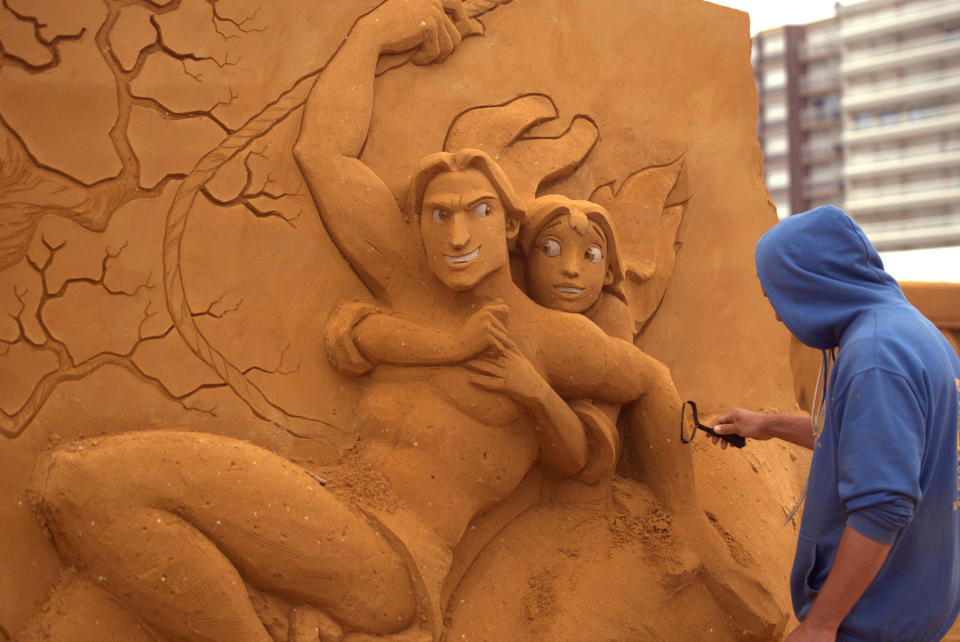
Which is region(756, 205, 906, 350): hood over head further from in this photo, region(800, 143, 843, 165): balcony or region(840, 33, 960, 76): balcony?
region(840, 33, 960, 76): balcony

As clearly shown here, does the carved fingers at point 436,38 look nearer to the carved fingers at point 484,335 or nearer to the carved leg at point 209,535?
the carved fingers at point 484,335

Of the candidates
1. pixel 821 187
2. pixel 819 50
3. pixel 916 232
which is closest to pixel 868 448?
pixel 916 232

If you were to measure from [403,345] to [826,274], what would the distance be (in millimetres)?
1029

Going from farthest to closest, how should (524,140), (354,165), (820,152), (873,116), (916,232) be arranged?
(820,152) → (873,116) → (916,232) → (524,140) → (354,165)

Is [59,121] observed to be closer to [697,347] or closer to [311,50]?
[311,50]

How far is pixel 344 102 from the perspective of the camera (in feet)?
8.46

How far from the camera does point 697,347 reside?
328 centimetres

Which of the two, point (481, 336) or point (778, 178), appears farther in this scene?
point (778, 178)

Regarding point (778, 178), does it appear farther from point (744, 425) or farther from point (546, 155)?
point (744, 425)

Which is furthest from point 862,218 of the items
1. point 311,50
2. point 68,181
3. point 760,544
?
point 68,181

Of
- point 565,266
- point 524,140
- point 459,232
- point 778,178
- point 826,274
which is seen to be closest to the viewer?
point 826,274

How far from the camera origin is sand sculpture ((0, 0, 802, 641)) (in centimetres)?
216

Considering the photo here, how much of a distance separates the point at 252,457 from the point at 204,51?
1040mm

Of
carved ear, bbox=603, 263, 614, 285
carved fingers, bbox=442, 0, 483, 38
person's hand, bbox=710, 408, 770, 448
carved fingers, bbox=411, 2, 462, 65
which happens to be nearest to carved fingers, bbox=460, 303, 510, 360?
carved ear, bbox=603, 263, 614, 285
